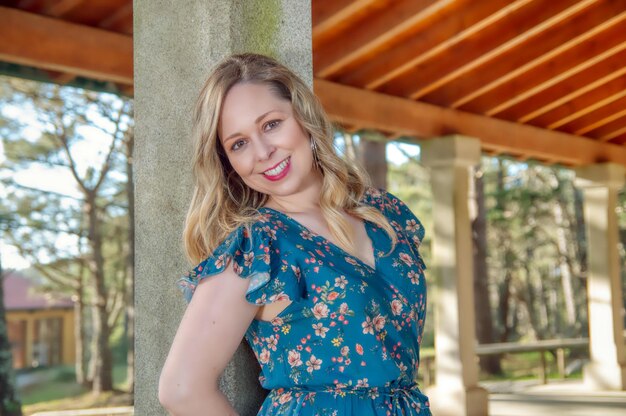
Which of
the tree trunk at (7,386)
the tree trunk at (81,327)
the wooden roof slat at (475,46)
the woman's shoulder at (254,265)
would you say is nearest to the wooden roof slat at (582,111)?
the wooden roof slat at (475,46)

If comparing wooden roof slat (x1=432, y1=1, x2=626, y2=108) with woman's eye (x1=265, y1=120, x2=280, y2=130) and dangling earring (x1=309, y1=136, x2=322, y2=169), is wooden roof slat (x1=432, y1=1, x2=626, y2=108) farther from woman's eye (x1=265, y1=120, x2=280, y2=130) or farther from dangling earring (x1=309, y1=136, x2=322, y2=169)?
woman's eye (x1=265, y1=120, x2=280, y2=130)

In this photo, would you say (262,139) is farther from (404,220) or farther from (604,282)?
(604,282)

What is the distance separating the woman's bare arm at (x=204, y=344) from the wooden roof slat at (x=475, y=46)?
4.23 m

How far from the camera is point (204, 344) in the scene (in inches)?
70.1

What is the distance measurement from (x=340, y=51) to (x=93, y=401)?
1267cm

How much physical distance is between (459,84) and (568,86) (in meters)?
0.98

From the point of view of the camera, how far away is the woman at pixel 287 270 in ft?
5.97

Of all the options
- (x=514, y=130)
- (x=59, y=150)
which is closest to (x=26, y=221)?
(x=59, y=150)

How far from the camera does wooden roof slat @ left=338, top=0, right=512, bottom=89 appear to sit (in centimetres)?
554

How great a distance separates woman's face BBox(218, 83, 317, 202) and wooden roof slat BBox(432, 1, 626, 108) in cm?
441

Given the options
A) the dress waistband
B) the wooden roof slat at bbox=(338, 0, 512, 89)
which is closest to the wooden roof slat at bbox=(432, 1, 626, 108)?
the wooden roof slat at bbox=(338, 0, 512, 89)

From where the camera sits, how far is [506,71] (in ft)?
21.1

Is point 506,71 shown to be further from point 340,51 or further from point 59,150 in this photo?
point 59,150

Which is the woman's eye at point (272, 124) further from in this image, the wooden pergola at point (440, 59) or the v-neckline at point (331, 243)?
the wooden pergola at point (440, 59)
